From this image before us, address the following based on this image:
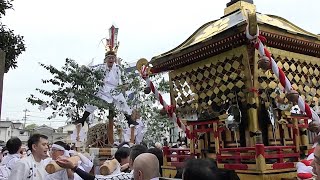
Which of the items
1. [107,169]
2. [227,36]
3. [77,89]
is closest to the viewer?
[107,169]

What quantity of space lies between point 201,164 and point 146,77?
4316mm

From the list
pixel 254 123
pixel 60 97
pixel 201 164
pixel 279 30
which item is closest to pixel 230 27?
pixel 279 30

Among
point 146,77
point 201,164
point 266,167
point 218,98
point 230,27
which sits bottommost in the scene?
point 266,167

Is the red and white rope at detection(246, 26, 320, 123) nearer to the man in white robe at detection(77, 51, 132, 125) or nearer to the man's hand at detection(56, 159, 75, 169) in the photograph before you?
the man's hand at detection(56, 159, 75, 169)

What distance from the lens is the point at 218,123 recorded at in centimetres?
499

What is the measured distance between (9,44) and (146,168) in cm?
769

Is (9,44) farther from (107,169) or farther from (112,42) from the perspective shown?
(107,169)

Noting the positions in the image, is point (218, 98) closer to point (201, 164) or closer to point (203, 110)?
point (203, 110)

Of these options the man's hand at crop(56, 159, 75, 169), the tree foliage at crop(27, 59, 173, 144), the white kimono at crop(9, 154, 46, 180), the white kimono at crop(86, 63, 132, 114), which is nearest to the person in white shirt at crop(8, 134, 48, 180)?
the white kimono at crop(9, 154, 46, 180)

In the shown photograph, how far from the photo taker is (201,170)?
5.67ft

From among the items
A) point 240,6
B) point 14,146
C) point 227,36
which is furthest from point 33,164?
point 240,6

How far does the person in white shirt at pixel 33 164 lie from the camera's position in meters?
3.57

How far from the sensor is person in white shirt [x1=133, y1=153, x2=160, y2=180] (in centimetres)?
242

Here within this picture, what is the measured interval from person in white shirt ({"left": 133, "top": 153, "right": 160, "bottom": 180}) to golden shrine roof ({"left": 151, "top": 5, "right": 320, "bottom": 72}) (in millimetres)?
2563
